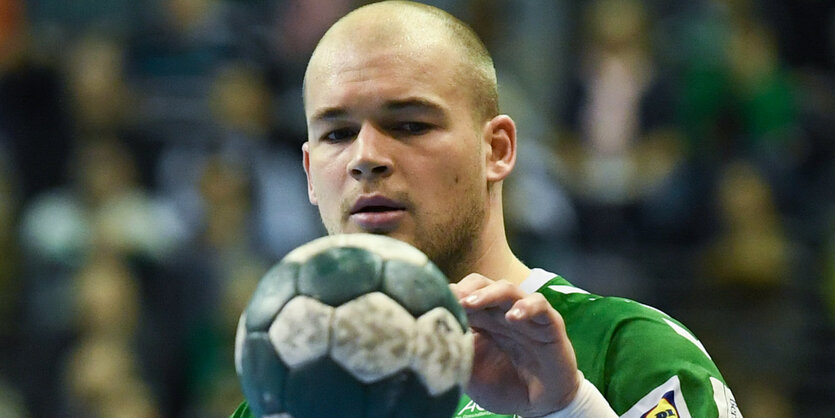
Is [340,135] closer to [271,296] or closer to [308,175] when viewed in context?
[308,175]

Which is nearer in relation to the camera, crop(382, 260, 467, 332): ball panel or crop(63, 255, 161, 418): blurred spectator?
crop(382, 260, 467, 332): ball panel

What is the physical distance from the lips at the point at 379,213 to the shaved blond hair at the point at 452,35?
449 millimetres

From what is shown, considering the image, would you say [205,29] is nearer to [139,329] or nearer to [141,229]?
[141,229]

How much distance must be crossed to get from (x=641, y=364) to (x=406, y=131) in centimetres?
95

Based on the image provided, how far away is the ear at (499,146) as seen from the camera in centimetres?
412

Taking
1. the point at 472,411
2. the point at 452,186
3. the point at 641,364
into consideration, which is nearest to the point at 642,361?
the point at 641,364

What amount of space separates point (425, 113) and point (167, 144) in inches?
254

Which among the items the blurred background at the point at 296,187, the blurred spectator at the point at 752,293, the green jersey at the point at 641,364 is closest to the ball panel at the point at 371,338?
the green jersey at the point at 641,364

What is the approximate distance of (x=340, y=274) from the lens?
2.57 m

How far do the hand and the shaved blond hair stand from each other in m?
1.18

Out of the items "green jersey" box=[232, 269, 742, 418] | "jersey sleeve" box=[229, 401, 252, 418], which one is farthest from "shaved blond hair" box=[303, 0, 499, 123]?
"jersey sleeve" box=[229, 401, 252, 418]

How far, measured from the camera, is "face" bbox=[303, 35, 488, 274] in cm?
373

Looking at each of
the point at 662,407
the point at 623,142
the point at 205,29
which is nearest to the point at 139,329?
the point at 205,29

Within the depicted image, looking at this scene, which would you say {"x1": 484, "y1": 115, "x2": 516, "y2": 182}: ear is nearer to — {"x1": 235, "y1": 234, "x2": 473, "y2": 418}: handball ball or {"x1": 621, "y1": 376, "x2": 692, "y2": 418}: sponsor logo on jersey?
{"x1": 621, "y1": 376, "x2": 692, "y2": 418}: sponsor logo on jersey
